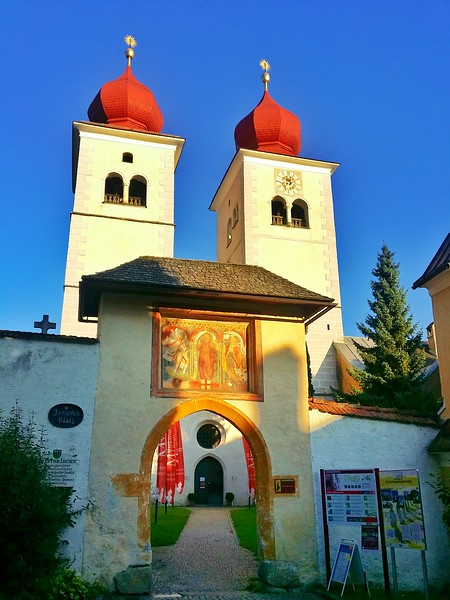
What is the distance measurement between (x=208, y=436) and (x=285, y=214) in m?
13.8

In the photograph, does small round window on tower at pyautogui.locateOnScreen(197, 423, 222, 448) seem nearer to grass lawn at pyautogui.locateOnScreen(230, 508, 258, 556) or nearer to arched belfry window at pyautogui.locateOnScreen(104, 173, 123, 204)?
grass lawn at pyautogui.locateOnScreen(230, 508, 258, 556)

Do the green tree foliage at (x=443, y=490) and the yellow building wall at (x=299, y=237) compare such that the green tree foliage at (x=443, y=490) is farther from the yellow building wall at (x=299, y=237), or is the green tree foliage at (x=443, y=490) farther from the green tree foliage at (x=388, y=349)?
the yellow building wall at (x=299, y=237)

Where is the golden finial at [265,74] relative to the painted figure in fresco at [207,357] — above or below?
above

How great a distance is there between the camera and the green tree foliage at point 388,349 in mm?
23172

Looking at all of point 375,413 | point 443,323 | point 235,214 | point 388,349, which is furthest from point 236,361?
point 235,214

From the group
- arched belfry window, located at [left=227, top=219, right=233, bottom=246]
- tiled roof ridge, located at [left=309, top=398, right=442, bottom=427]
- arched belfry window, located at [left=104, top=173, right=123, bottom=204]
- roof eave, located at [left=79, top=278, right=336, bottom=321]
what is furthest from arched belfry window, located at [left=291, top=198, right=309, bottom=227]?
tiled roof ridge, located at [left=309, top=398, right=442, bottom=427]

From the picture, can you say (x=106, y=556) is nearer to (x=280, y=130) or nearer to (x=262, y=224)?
(x=262, y=224)

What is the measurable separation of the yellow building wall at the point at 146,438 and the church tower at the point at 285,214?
1587 cm

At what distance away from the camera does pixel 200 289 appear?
11992 mm

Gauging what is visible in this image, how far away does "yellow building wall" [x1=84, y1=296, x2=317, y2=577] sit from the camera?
35.3 feet

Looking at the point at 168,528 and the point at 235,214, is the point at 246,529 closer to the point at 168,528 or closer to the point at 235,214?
the point at 168,528

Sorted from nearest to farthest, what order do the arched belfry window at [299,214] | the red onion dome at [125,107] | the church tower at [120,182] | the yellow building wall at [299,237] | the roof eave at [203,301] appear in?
the roof eave at [203,301] < the church tower at [120,182] < the yellow building wall at [299,237] < the red onion dome at [125,107] < the arched belfry window at [299,214]

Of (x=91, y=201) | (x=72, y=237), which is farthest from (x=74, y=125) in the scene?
(x=72, y=237)

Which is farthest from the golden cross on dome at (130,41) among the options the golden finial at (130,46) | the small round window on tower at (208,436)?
the small round window on tower at (208,436)
